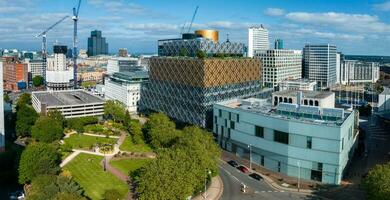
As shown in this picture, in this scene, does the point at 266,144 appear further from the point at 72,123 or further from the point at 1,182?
the point at 72,123

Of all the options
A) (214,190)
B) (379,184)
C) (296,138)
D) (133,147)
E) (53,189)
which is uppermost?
(296,138)

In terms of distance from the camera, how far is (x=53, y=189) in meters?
73.4

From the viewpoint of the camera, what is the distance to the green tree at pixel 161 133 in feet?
362

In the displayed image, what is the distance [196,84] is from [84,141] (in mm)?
40253

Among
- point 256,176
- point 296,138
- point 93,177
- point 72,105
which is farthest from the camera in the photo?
point 72,105

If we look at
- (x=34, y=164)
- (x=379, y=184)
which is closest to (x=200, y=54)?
(x=34, y=164)

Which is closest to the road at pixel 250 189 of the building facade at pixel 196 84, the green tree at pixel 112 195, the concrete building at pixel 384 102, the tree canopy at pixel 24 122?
the green tree at pixel 112 195

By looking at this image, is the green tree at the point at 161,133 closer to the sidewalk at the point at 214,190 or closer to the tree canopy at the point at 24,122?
the sidewalk at the point at 214,190

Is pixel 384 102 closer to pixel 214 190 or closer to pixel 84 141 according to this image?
pixel 214 190

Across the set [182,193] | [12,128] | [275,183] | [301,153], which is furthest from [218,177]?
[12,128]

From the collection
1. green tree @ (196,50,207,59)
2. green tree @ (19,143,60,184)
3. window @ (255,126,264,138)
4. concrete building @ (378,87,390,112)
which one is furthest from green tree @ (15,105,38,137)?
concrete building @ (378,87,390,112)

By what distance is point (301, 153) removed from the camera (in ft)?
293

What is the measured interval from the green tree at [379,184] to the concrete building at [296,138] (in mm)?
17654

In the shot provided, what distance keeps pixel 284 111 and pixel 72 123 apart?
8161 centimetres
